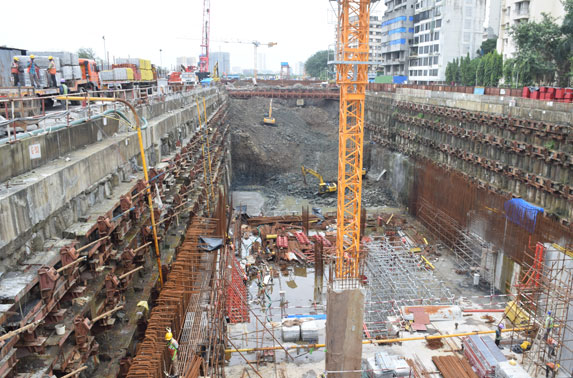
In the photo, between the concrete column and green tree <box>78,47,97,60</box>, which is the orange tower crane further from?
green tree <box>78,47,97,60</box>

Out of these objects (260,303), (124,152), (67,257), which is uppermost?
(124,152)

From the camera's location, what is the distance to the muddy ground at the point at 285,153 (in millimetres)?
35094

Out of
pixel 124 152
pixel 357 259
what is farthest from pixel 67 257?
pixel 357 259

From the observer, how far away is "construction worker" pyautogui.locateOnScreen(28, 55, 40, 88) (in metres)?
14.3

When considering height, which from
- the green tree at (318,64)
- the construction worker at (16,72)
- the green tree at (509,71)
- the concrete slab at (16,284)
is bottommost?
the concrete slab at (16,284)

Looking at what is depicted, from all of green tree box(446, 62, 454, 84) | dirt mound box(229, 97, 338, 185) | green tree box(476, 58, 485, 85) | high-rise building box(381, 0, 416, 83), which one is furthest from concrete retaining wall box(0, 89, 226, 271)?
high-rise building box(381, 0, 416, 83)

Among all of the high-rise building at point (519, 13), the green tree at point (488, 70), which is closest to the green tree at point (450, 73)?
the high-rise building at point (519, 13)

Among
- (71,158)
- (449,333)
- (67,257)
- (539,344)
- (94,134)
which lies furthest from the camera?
(449,333)

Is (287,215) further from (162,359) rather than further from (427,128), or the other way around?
(162,359)

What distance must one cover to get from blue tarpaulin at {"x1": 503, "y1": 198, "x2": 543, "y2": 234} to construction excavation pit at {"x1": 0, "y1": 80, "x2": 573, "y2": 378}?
0.21 ft

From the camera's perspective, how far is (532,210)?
17875 millimetres

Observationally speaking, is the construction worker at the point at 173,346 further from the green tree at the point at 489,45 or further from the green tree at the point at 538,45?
the green tree at the point at 489,45

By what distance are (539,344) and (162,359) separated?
32.1ft

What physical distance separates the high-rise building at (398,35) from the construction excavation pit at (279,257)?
40557 millimetres
